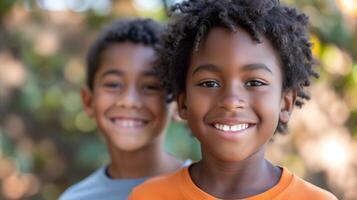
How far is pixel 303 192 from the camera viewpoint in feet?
5.83

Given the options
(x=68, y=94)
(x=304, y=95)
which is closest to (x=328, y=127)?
(x=68, y=94)

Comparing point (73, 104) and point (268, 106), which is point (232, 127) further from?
point (73, 104)

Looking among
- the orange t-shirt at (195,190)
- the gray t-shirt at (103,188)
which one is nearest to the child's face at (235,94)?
the orange t-shirt at (195,190)

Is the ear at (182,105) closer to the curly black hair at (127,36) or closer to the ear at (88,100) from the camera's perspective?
the curly black hair at (127,36)

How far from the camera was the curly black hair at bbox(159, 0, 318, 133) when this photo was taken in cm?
183

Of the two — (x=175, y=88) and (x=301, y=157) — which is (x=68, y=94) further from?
(x=175, y=88)

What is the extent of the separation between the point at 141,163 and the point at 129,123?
17cm

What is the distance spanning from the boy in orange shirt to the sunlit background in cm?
196

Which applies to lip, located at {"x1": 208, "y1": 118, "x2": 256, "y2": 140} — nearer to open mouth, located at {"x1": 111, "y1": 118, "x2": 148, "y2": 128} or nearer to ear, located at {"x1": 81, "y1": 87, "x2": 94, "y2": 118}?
open mouth, located at {"x1": 111, "y1": 118, "x2": 148, "y2": 128}

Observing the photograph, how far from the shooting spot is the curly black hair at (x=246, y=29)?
6.00 feet

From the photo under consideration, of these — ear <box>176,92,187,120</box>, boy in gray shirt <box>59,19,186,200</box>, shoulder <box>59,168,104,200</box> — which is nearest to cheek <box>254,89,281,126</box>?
ear <box>176,92,187,120</box>

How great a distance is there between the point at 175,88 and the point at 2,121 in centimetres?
263

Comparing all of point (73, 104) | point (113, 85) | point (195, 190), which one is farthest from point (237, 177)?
point (73, 104)

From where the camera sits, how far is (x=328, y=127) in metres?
4.43
